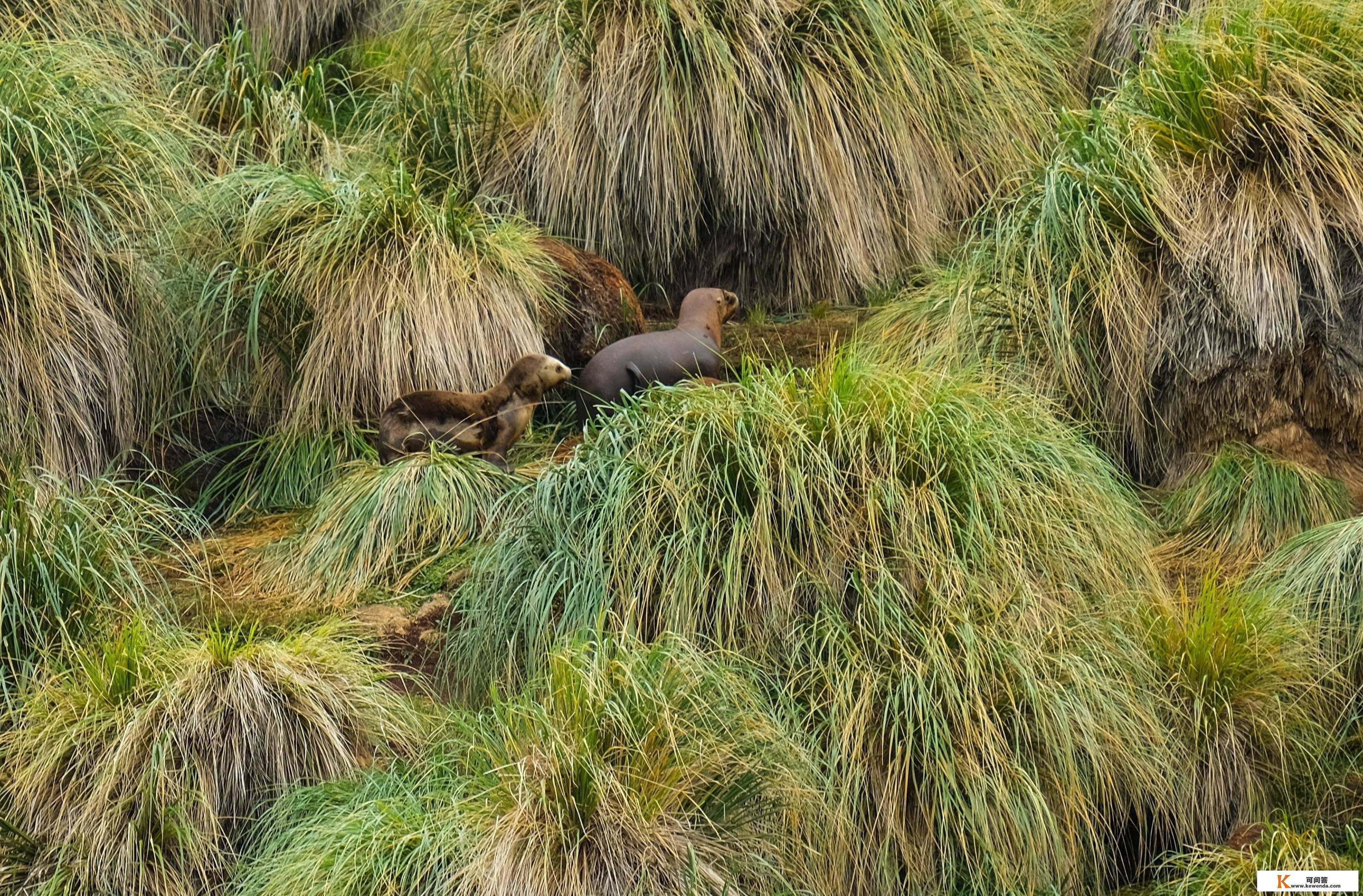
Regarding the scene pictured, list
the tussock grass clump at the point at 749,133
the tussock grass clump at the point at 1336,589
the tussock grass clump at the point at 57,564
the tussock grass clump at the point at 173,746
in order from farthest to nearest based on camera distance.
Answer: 1. the tussock grass clump at the point at 749,133
2. the tussock grass clump at the point at 1336,589
3. the tussock grass clump at the point at 57,564
4. the tussock grass clump at the point at 173,746

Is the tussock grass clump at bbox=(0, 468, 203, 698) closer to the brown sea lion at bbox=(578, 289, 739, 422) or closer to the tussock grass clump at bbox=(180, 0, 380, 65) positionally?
the brown sea lion at bbox=(578, 289, 739, 422)

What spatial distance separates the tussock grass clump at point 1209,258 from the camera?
6434mm

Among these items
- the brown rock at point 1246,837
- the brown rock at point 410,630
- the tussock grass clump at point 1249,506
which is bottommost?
the brown rock at point 1246,837

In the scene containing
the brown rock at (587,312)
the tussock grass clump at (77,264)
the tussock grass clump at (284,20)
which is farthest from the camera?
the tussock grass clump at (284,20)

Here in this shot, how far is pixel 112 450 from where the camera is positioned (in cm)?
660

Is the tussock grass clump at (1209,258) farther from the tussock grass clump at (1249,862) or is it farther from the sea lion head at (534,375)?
the tussock grass clump at (1249,862)

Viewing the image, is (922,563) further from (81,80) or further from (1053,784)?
(81,80)

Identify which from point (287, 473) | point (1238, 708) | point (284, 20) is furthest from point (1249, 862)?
A: point (284, 20)

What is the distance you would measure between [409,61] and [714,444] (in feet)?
13.3

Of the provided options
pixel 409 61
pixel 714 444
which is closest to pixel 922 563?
pixel 714 444

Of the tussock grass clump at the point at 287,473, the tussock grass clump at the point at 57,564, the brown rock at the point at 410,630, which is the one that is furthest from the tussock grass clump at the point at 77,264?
the brown rock at the point at 410,630

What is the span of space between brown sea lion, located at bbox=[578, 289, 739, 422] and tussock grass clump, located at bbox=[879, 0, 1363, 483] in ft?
2.90

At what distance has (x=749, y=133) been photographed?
769 cm

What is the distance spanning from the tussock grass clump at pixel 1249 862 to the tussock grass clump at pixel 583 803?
3.63ft
